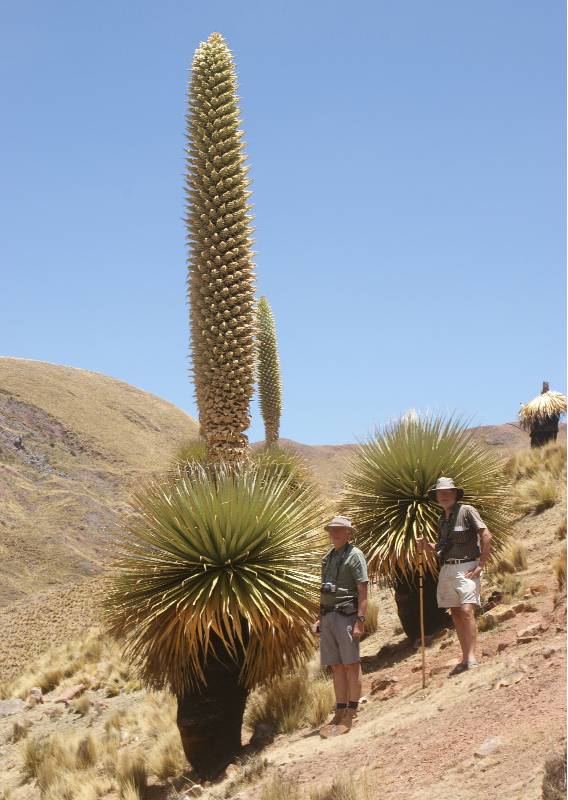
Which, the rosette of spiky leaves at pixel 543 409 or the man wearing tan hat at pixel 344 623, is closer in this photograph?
the man wearing tan hat at pixel 344 623

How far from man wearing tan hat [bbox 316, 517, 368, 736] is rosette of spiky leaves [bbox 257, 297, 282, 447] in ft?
39.9

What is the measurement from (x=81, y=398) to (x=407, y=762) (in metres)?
52.1

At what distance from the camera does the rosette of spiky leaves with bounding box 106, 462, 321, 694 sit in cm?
860

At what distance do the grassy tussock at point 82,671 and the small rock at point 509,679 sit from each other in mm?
8653

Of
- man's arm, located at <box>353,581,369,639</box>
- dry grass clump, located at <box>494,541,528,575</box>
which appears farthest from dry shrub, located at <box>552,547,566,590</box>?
man's arm, located at <box>353,581,369,639</box>

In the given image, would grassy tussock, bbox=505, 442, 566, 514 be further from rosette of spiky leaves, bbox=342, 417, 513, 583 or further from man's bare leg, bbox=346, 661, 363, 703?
man's bare leg, bbox=346, 661, 363, 703

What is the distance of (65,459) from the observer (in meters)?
45.3

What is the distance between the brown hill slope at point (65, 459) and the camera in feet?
107

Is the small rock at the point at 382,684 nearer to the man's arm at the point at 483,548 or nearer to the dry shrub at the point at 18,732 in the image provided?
the man's arm at the point at 483,548

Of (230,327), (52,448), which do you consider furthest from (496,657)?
(52,448)

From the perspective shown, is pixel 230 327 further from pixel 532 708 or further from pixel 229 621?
pixel 532 708

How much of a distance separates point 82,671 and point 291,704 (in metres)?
8.49

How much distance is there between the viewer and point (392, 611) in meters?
14.1

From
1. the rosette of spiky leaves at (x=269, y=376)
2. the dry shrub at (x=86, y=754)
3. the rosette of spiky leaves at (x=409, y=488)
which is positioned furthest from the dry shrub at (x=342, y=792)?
the rosette of spiky leaves at (x=269, y=376)
